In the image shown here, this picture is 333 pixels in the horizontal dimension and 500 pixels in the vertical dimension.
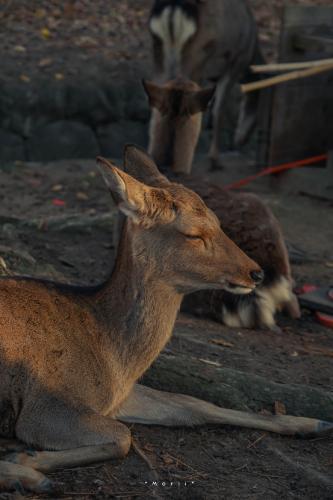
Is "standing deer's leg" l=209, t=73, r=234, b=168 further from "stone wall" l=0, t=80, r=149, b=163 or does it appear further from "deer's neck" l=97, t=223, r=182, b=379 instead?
"deer's neck" l=97, t=223, r=182, b=379

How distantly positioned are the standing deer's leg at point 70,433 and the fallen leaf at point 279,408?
38.8 inches

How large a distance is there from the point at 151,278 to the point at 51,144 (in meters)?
7.17

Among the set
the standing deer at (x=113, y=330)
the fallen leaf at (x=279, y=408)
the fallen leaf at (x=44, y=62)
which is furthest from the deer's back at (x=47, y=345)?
the fallen leaf at (x=44, y=62)

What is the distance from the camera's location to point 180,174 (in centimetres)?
705

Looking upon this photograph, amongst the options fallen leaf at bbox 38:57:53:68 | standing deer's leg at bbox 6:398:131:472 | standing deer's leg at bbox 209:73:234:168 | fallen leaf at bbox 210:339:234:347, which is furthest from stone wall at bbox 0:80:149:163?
standing deer's leg at bbox 6:398:131:472

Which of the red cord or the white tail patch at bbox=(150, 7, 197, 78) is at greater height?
the white tail patch at bbox=(150, 7, 197, 78)

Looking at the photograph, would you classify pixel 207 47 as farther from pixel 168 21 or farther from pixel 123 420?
pixel 123 420

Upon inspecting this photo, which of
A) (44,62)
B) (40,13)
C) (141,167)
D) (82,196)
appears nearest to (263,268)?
(141,167)

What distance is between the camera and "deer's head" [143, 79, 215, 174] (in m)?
7.62

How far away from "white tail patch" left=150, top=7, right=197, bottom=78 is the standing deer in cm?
669

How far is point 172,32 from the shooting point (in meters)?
10.7

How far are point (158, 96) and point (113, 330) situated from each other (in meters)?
3.93

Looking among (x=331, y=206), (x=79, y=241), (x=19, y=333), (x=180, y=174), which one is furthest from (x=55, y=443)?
(x=331, y=206)

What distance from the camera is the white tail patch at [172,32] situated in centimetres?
1070
